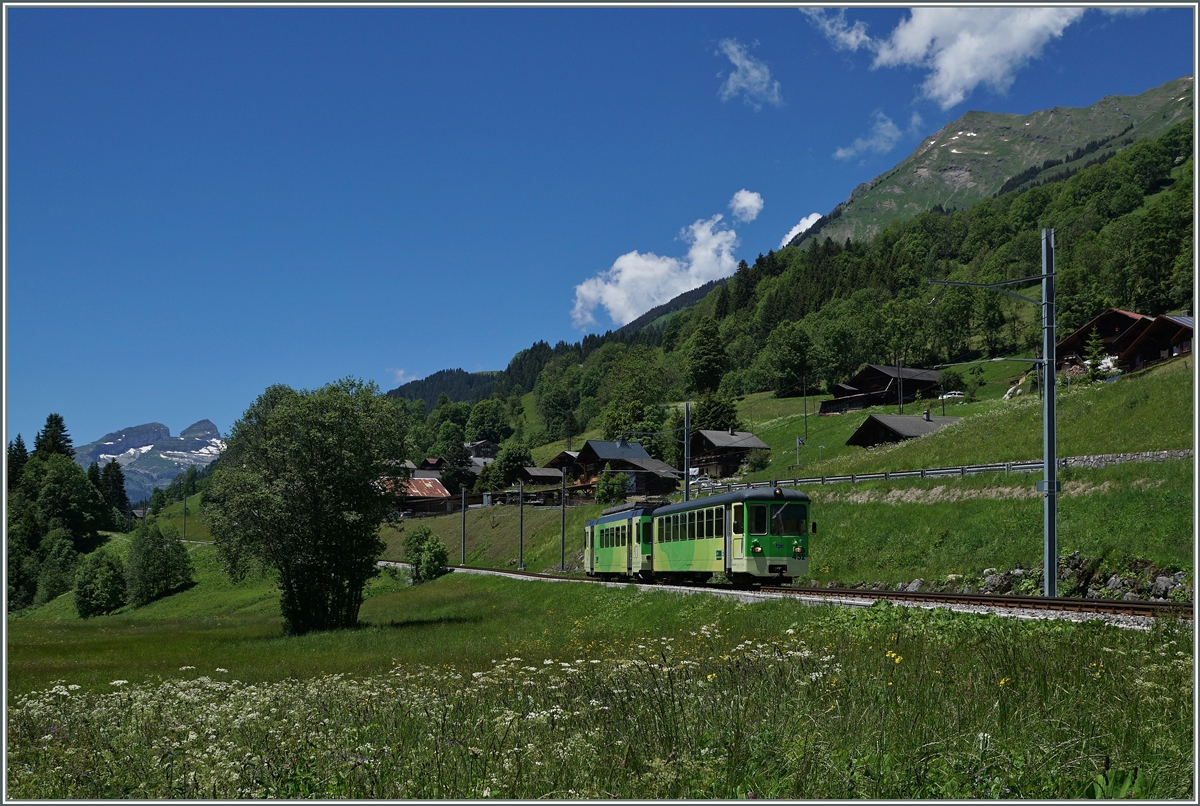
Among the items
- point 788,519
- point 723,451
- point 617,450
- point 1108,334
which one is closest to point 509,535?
point 723,451

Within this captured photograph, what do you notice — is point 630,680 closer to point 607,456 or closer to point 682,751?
point 682,751

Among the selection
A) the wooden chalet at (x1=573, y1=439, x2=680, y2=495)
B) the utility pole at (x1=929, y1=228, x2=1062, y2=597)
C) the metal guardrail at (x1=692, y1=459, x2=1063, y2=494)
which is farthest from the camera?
the wooden chalet at (x1=573, y1=439, x2=680, y2=495)

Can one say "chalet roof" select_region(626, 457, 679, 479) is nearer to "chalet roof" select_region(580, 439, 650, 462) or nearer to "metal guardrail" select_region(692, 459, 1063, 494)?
"chalet roof" select_region(580, 439, 650, 462)

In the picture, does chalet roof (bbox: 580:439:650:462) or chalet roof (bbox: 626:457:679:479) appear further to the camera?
chalet roof (bbox: 580:439:650:462)

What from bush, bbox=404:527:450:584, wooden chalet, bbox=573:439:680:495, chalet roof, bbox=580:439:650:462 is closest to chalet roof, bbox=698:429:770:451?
wooden chalet, bbox=573:439:680:495

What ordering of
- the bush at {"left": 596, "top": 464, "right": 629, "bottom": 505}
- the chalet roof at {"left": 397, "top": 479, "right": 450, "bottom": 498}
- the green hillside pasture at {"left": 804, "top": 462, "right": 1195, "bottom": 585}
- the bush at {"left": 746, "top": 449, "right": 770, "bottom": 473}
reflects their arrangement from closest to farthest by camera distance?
the green hillside pasture at {"left": 804, "top": 462, "right": 1195, "bottom": 585}, the bush at {"left": 596, "top": 464, "right": 629, "bottom": 505}, the bush at {"left": 746, "top": 449, "right": 770, "bottom": 473}, the chalet roof at {"left": 397, "top": 479, "right": 450, "bottom": 498}

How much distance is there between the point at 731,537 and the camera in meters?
28.3

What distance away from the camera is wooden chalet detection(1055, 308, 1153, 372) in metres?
85.6

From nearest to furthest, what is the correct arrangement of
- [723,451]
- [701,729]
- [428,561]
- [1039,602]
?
[701,729] → [1039,602] → [428,561] → [723,451]

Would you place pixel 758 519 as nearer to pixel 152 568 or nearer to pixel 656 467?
pixel 656 467

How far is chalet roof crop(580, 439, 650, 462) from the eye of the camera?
108750 millimetres

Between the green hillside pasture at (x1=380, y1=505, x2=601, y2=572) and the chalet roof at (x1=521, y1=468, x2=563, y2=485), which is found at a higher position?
the chalet roof at (x1=521, y1=468, x2=563, y2=485)

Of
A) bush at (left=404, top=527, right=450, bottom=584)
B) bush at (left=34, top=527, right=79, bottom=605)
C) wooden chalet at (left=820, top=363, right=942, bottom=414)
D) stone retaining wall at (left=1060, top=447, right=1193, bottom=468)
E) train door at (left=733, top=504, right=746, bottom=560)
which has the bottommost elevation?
bush at (left=34, top=527, right=79, bottom=605)

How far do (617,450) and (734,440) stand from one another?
2017 centimetres
